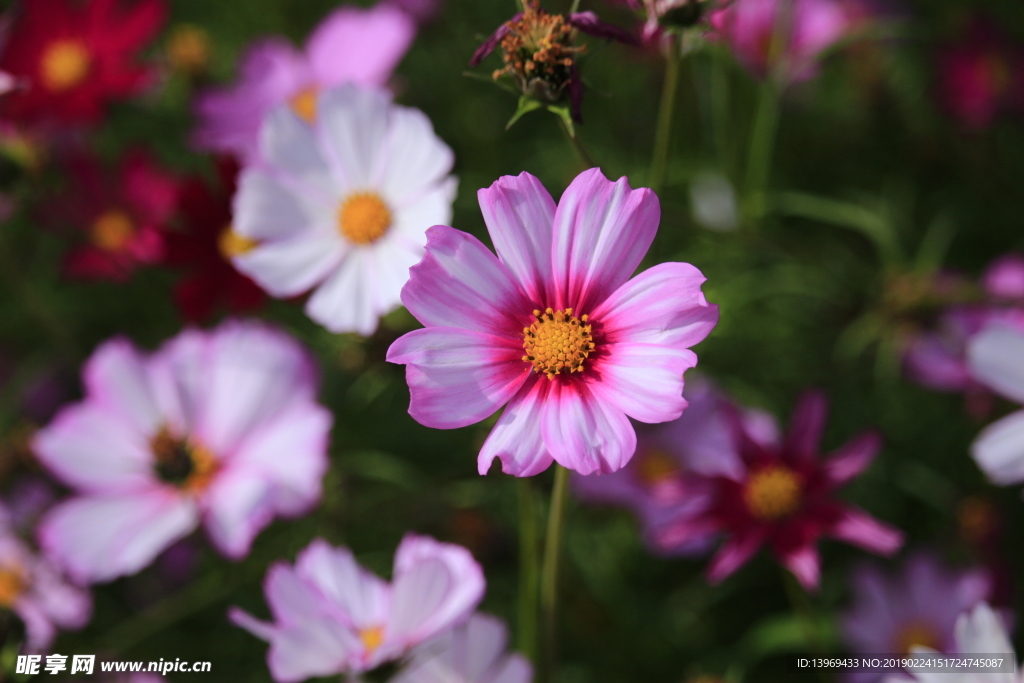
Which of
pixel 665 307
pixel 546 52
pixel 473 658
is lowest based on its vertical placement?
pixel 473 658

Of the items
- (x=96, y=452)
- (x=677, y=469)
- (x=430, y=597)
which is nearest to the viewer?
(x=430, y=597)

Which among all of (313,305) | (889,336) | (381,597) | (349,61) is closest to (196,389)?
(313,305)

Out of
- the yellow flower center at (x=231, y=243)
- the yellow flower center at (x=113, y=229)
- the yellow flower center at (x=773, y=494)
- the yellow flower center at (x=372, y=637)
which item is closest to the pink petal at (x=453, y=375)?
the yellow flower center at (x=372, y=637)

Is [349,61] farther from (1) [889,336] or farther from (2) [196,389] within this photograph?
(1) [889,336]

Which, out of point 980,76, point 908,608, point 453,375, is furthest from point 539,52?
point 980,76

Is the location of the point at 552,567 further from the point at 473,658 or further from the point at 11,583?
the point at 11,583

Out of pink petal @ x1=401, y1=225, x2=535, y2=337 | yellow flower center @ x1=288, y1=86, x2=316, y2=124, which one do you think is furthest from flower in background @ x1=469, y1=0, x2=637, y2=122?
yellow flower center @ x1=288, y1=86, x2=316, y2=124

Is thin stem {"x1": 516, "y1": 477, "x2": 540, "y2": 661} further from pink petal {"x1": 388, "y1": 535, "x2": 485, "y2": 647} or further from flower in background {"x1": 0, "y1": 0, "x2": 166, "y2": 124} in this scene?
flower in background {"x1": 0, "y1": 0, "x2": 166, "y2": 124}
